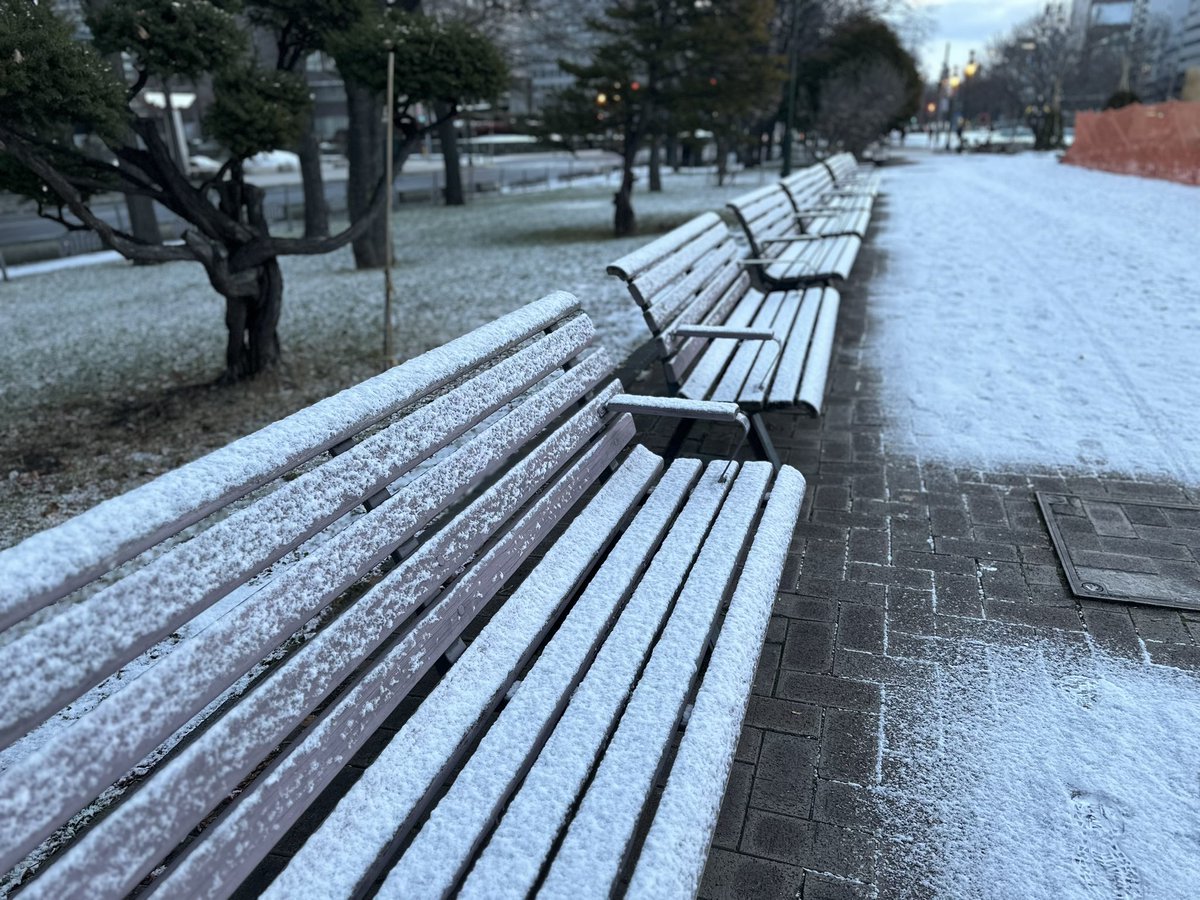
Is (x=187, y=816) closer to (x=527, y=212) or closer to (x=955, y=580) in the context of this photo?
(x=955, y=580)

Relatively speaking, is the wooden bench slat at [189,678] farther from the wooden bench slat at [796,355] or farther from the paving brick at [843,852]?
the wooden bench slat at [796,355]

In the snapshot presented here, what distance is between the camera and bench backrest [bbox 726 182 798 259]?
6424 mm

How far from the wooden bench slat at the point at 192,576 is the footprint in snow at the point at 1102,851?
1.79 metres

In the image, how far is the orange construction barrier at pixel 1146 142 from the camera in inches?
689

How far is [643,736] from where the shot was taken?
1.78 meters

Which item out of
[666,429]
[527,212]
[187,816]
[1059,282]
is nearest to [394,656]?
[187,816]

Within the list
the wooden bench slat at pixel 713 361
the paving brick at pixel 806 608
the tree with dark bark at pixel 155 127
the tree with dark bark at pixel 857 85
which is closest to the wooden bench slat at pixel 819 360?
the wooden bench slat at pixel 713 361

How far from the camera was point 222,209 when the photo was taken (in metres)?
5.96

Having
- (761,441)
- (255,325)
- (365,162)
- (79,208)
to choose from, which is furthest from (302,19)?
(365,162)

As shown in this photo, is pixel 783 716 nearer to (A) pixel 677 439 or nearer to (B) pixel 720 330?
(A) pixel 677 439

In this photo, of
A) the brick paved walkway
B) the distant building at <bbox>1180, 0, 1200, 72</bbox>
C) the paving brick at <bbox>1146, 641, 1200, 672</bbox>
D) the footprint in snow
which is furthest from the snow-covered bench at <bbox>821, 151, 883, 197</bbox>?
the distant building at <bbox>1180, 0, 1200, 72</bbox>

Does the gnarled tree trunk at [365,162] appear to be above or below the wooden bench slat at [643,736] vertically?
above

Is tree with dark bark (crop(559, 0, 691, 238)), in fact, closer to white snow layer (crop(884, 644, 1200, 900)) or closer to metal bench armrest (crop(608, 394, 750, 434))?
metal bench armrest (crop(608, 394, 750, 434))

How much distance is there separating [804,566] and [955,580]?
54 cm
